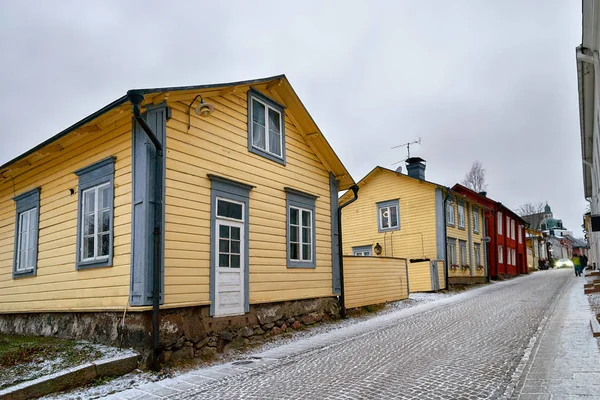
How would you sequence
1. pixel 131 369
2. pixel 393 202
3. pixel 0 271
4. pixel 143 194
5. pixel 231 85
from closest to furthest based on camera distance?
pixel 131 369
pixel 143 194
pixel 231 85
pixel 0 271
pixel 393 202

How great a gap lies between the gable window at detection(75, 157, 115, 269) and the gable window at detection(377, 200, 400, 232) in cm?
1837

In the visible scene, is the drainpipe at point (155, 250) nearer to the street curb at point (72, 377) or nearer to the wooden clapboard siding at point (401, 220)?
the street curb at point (72, 377)

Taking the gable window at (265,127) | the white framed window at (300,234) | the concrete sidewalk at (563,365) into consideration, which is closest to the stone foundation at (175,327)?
the white framed window at (300,234)

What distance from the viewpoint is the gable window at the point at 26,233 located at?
11.1 meters

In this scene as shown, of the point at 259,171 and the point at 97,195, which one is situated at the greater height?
the point at 259,171

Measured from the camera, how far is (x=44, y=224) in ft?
35.5

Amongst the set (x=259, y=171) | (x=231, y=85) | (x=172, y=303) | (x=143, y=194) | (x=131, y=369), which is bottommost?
(x=131, y=369)

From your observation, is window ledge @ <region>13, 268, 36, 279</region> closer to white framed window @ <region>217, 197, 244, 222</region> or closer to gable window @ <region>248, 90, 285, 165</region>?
white framed window @ <region>217, 197, 244, 222</region>

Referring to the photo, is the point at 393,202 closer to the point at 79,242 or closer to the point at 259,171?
the point at 259,171

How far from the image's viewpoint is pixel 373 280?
52.2ft

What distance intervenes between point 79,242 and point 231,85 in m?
4.55

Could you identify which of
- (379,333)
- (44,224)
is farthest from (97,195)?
(379,333)

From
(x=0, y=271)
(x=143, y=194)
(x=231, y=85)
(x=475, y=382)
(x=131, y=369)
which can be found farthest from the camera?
(x=0, y=271)

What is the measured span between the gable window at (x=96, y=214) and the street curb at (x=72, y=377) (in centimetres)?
194
